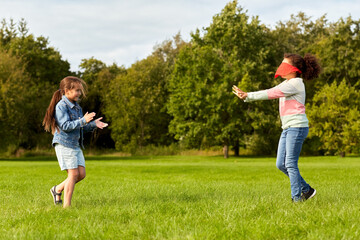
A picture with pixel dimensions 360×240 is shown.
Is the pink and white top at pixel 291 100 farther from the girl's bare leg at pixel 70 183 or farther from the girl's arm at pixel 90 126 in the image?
the girl's bare leg at pixel 70 183

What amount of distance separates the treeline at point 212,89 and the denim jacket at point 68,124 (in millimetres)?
29200

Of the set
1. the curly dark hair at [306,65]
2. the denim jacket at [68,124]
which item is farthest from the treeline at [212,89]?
the denim jacket at [68,124]

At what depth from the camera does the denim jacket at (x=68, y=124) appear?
596 centimetres

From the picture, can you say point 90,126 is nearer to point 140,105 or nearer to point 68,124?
point 68,124

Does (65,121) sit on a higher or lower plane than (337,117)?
lower

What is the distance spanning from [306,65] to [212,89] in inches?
1158

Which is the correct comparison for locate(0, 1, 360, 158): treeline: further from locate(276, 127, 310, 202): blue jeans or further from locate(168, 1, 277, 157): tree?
locate(276, 127, 310, 202): blue jeans

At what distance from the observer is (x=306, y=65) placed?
680cm

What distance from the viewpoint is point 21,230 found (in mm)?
4387

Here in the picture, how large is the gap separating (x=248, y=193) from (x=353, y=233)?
13.2 feet

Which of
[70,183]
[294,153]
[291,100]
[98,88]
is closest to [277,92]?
[291,100]

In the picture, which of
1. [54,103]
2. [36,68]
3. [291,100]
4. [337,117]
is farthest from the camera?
[36,68]

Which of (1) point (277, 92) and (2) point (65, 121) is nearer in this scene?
(2) point (65, 121)

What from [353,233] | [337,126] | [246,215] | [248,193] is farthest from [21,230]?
[337,126]
